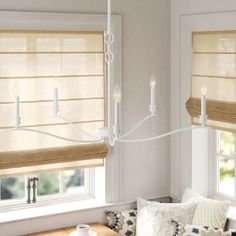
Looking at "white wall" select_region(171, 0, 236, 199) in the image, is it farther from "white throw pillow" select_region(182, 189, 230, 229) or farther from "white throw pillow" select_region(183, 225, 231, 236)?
"white throw pillow" select_region(183, 225, 231, 236)

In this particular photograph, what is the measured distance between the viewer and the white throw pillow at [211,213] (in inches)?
159

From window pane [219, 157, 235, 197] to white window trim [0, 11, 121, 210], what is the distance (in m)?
0.82

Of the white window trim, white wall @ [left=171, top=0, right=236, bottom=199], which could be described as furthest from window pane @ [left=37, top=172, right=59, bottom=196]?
white wall @ [left=171, top=0, right=236, bottom=199]

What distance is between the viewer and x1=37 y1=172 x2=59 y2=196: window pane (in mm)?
4387

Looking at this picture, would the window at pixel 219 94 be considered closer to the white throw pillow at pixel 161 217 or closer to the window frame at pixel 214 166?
the window frame at pixel 214 166

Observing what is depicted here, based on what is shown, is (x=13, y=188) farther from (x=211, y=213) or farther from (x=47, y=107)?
(x=211, y=213)

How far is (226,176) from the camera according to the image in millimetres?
4465

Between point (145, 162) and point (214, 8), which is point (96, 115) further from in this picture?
point (214, 8)

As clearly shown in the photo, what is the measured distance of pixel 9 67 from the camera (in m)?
3.94

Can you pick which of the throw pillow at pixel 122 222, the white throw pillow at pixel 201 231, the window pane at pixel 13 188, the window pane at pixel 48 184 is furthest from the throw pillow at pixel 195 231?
the window pane at pixel 13 188

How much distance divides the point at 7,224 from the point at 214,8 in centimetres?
215

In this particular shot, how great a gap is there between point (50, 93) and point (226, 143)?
56.4 inches

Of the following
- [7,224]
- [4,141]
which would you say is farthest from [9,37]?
[7,224]

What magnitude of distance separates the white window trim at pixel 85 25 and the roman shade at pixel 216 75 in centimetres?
60
